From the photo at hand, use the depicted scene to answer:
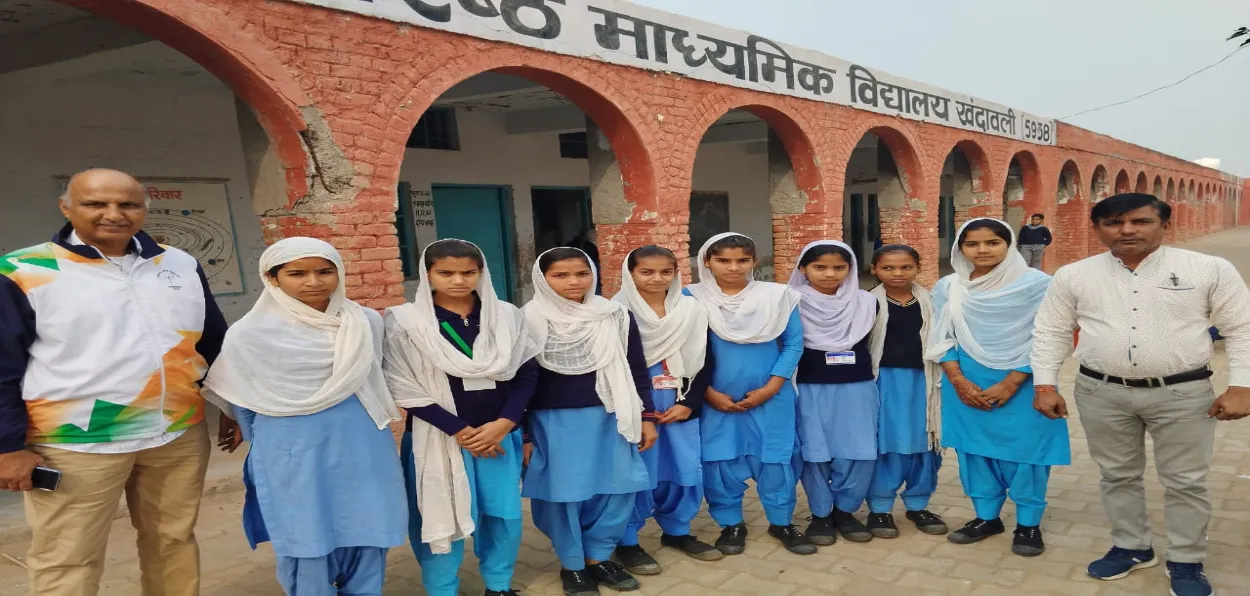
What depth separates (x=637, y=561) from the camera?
9.94 ft

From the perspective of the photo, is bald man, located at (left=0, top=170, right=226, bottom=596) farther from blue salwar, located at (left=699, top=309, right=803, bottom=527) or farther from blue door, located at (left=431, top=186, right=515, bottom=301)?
blue door, located at (left=431, top=186, right=515, bottom=301)

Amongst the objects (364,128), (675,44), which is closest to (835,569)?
(364,128)

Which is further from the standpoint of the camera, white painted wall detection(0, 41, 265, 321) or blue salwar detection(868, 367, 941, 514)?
white painted wall detection(0, 41, 265, 321)

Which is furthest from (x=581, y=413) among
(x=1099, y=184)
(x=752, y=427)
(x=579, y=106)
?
(x=1099, y=184)

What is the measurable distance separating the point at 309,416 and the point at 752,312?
175 centimetres

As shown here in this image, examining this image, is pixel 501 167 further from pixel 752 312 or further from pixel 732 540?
pixel 732 540

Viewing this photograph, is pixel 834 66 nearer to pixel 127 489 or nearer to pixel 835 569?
pixel 835 569

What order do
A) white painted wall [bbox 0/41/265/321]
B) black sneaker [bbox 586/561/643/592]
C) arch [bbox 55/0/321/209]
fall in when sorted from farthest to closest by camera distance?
white painted wall [bbox 0/41/265/321], arch [bbox 55/0/321/209], black sneaker [bbox 586/561/643/592]

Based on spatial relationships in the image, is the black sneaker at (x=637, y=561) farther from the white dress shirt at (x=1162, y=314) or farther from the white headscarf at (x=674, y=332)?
the white dress shirt at (x=1162, y=314)

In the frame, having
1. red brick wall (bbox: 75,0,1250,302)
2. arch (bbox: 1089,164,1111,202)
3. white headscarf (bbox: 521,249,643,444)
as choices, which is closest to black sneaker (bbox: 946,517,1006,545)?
white headscarf (bbox: 521,249,643,444)

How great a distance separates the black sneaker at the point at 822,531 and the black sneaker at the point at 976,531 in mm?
504

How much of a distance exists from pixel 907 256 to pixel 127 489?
310cm

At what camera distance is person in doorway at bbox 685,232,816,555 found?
306cm

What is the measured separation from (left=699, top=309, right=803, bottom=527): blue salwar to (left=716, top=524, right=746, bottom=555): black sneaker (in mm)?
88
